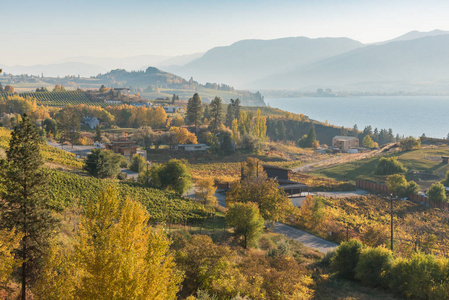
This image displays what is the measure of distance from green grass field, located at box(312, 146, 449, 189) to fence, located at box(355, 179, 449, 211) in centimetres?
472

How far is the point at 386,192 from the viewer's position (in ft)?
219

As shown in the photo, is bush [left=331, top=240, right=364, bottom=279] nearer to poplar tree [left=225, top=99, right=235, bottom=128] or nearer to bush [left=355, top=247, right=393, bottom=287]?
bush [left=355, top=247, right=393, bottom=287]

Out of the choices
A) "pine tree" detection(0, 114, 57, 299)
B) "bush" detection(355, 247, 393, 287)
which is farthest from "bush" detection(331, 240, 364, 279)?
"pine tree" detection(0, 114, 57, 299)

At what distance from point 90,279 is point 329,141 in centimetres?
16893

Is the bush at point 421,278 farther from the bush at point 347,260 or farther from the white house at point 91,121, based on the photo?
the white house at point 91,121

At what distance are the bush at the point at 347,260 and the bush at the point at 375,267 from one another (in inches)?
42.3

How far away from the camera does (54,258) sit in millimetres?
14031

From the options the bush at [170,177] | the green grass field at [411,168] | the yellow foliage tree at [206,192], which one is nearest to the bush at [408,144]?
the green grass field at [411,168]

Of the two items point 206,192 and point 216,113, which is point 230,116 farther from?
point 206,192

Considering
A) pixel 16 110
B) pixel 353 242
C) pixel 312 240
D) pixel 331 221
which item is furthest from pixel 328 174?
pixel 16 110

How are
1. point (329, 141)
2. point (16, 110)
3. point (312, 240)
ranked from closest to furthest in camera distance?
point (312, 240) < point (16, 110) < point (329, 141)

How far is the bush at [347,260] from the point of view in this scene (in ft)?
103

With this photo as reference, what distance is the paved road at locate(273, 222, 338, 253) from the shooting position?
39.3 m

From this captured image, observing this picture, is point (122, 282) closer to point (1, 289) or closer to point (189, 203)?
point (1, 289)
